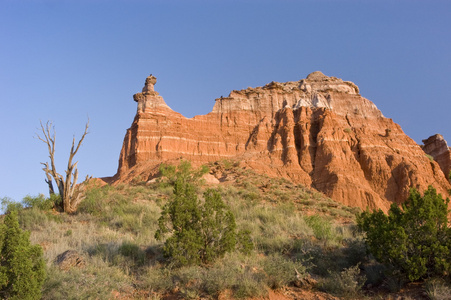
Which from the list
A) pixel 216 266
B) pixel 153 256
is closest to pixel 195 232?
pixel 216 266

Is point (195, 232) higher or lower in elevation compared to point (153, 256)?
higher

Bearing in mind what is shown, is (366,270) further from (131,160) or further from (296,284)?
(131,160)

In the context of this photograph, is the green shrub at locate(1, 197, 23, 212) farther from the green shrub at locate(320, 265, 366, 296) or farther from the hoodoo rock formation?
the hoodoo rock formation

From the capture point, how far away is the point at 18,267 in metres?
6.87

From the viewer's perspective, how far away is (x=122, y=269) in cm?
880

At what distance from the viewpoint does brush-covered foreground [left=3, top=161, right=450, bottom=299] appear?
24.3 ft

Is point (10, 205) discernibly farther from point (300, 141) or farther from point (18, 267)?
point (300, 141)

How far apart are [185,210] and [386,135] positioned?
39904mm

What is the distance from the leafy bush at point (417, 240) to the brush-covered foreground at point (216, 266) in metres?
0.37

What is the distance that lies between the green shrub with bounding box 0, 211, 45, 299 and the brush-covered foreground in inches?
17.9

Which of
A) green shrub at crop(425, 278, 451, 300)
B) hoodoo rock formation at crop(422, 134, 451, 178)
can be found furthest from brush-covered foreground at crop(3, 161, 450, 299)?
hoodoo rock formation at crop(422, 134, 451, 178)

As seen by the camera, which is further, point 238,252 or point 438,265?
point 238,252

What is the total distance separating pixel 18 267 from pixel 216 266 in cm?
404

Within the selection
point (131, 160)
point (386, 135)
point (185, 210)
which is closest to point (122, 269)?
point (185, 210)
